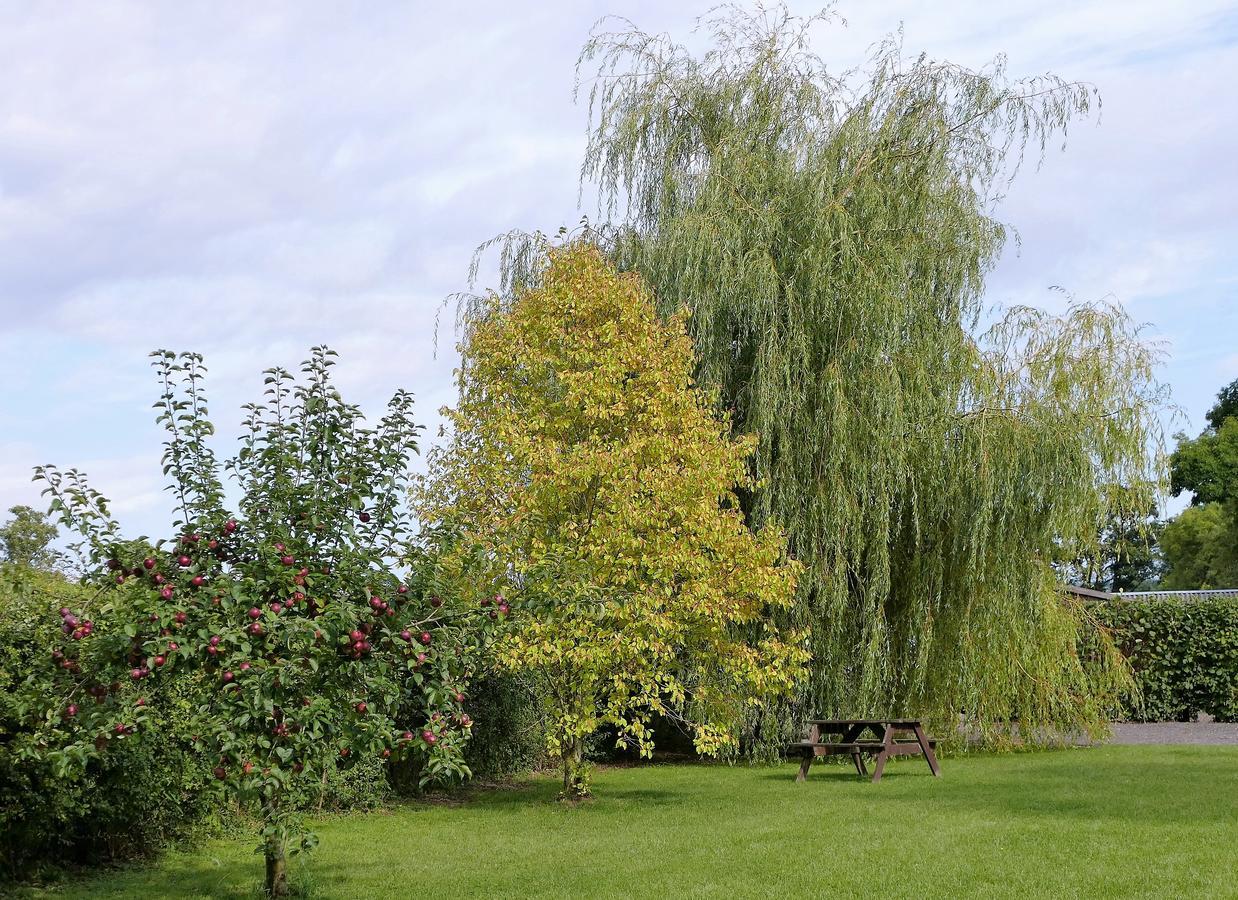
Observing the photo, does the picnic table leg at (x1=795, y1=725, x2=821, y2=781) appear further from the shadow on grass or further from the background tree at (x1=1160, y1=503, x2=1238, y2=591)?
the background tree at (x1=1160, y1=503, x2=1238, y2=591)

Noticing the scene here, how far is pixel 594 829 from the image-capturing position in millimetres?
11625

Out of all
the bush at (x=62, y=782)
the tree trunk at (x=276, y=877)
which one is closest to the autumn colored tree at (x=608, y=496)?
the bush at (x=62, y=782)

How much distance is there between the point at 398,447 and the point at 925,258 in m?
11.6

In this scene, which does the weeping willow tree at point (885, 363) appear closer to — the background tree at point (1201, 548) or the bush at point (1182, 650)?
the bush at point (1182, 650)

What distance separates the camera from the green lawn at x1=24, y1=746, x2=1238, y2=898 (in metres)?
8.18

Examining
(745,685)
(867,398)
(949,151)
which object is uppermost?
(949,151)

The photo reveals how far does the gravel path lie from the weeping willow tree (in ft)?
7.16

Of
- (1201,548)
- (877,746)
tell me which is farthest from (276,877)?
(1201,548)

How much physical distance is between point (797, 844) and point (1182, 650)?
16.2m

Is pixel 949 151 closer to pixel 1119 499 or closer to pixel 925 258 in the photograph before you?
pixel 925 258

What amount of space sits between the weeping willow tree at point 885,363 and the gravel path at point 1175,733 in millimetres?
2181

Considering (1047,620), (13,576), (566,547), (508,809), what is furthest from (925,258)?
(13,576)

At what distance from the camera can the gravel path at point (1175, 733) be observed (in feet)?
65.3

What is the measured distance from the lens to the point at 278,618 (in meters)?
6.60
